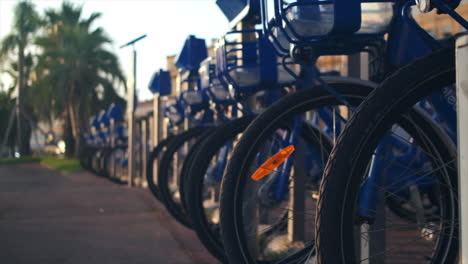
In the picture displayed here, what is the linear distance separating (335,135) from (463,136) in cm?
121

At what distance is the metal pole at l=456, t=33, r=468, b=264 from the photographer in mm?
1213

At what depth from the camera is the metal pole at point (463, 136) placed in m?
1.21

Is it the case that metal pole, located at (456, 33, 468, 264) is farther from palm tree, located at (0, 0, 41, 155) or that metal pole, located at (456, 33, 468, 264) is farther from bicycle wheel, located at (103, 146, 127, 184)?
palm tree, located at (0, 0, 41, 155)

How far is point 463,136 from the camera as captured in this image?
1234mm

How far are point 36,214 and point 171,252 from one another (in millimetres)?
2598

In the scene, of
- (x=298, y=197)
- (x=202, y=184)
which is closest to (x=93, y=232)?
(x=298, y=197)

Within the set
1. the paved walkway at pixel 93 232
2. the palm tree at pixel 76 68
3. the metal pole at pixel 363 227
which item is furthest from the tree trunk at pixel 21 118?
the metal pole at pixel 363 227

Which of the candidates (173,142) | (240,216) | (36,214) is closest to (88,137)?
(36,214)

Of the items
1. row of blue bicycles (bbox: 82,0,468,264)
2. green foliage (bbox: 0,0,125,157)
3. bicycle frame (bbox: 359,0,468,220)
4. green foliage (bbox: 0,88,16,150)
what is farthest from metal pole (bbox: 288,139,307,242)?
green foliage (bbox: 0,88,16,150)

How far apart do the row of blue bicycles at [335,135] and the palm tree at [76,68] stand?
18.9 meters

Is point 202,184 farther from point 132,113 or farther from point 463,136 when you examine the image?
point 132,113

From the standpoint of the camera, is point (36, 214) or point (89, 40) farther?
point (89, 40)

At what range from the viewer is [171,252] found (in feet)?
12.6

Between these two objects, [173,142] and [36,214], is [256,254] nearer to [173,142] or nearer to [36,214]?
[173,142]
